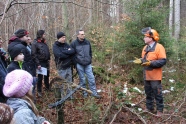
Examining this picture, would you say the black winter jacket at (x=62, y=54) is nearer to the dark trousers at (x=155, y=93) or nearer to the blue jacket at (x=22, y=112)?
the dark trousers at (x=155, y=93)

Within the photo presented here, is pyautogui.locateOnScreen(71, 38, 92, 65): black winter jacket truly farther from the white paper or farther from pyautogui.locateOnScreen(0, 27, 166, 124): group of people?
the white paper

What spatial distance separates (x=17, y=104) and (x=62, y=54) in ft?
13.6

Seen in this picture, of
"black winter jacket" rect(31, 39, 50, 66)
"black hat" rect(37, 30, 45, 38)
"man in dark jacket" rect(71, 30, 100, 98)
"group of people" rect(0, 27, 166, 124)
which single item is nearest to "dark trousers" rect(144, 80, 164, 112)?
"group of people" rect(0, 27, 166, 124)

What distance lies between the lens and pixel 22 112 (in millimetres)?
2389

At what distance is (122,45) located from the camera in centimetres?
841

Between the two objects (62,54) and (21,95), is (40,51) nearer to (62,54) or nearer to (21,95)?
(62,54)

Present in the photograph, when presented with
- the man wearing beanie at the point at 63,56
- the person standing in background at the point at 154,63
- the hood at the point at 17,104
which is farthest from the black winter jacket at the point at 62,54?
the hood at the point at 17,104

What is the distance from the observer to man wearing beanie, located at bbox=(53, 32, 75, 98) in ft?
21.7

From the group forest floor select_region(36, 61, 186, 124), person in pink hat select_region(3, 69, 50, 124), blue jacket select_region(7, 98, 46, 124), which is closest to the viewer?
blue jacket select_region(7, 98, 46, 124)

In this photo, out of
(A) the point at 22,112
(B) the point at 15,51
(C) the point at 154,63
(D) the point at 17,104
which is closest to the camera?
(A) the point at 22,112

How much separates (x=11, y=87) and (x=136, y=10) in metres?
6.23

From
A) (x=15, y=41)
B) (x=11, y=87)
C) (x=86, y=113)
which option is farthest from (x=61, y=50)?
(x=11, y=87)

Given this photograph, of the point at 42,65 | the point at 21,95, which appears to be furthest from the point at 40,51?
the point at 21,95

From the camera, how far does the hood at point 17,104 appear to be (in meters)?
2.48
